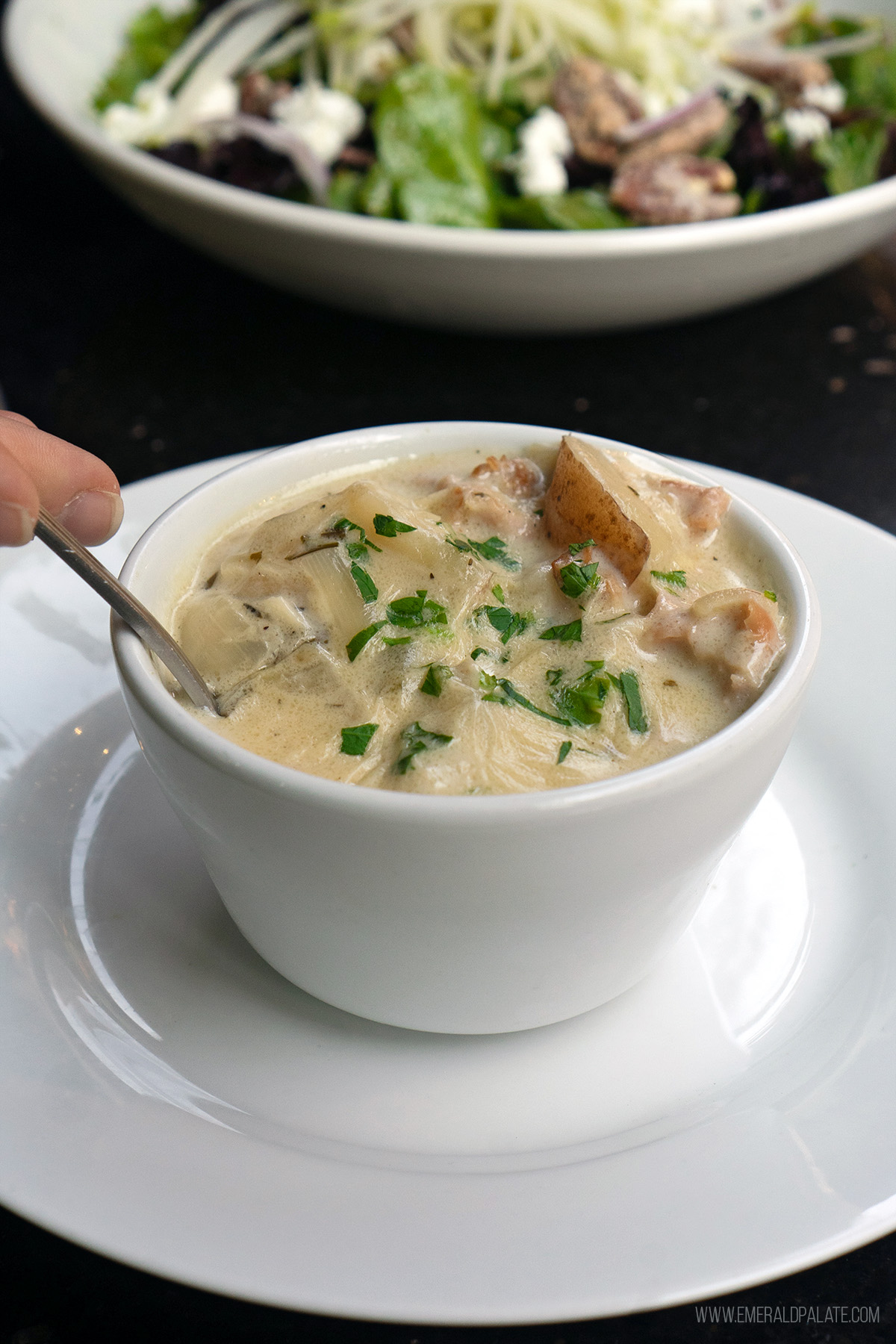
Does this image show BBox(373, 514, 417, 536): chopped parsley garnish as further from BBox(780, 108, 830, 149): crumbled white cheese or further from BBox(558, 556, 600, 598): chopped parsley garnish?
BBox(780, 108, 830, 149): crumbled white cheese

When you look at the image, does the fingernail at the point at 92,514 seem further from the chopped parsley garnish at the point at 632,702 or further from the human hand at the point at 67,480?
the chopped parsley garnish at the point at 632,702

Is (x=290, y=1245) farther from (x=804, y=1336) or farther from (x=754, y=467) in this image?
(x=754, y=467)

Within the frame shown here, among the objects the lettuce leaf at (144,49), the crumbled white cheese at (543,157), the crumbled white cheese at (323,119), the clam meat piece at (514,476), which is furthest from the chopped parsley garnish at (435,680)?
the lettuce leaf at (144,49)

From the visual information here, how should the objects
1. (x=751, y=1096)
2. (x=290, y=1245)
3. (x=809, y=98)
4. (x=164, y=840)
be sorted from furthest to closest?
(x=809, y=98)
(x=164, y=840)
(x=751, y=1096)
(x=290, y=1245)

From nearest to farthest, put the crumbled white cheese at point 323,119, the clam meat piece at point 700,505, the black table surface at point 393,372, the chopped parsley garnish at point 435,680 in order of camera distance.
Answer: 1. the chopped parsley garnish at point 435,680
2. the clam meat piece at point 700,505
3. the black table surface at point 393,372
4. the crumbled white cheese at point 323,119

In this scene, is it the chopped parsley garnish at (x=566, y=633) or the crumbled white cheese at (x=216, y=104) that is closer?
the chopped parsley garnish at (x=566, y=633)

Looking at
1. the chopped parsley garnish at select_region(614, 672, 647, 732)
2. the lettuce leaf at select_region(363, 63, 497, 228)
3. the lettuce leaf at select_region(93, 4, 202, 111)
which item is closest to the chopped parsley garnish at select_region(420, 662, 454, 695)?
the chopped parsley garnish at select_region(614, 672, 647, 732)

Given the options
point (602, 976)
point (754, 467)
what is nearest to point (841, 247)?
point (754, 467)
